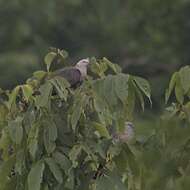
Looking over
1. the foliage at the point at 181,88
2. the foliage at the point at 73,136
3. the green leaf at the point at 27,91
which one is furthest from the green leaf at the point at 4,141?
the foliage at the point at 181,88

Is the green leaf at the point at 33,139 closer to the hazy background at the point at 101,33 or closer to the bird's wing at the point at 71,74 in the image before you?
the bird's wing at the point at 71,74

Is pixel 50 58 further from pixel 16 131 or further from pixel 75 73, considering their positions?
pixel 16 131

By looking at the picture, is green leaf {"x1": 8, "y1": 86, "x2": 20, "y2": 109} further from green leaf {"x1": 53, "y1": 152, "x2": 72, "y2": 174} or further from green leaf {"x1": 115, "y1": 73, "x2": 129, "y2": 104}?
green leaf {"x1": 115, "y1": 73, "x2": 129, "y2": 104}

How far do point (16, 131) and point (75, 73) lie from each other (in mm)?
276

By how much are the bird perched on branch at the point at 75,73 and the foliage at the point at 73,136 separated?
42mm

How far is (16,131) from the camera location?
2.79m

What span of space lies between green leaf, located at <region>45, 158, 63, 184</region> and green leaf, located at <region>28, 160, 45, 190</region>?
0.7 inches

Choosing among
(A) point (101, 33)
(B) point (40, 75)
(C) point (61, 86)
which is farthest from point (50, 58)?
(A) point (101, 33)

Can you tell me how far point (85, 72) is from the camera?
9.82 ft

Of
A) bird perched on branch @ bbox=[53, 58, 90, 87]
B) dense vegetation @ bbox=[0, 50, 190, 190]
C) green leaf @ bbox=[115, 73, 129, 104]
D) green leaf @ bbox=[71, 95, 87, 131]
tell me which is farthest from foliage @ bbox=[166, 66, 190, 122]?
bird perched on branch @ bbox=[53, 58, 90, 87]

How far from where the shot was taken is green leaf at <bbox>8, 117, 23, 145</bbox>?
2.78 metres

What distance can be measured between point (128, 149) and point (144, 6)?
18.6m

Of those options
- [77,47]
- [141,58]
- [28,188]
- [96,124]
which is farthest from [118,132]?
[77,47]

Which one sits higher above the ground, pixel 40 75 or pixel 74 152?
pixel 40 75
